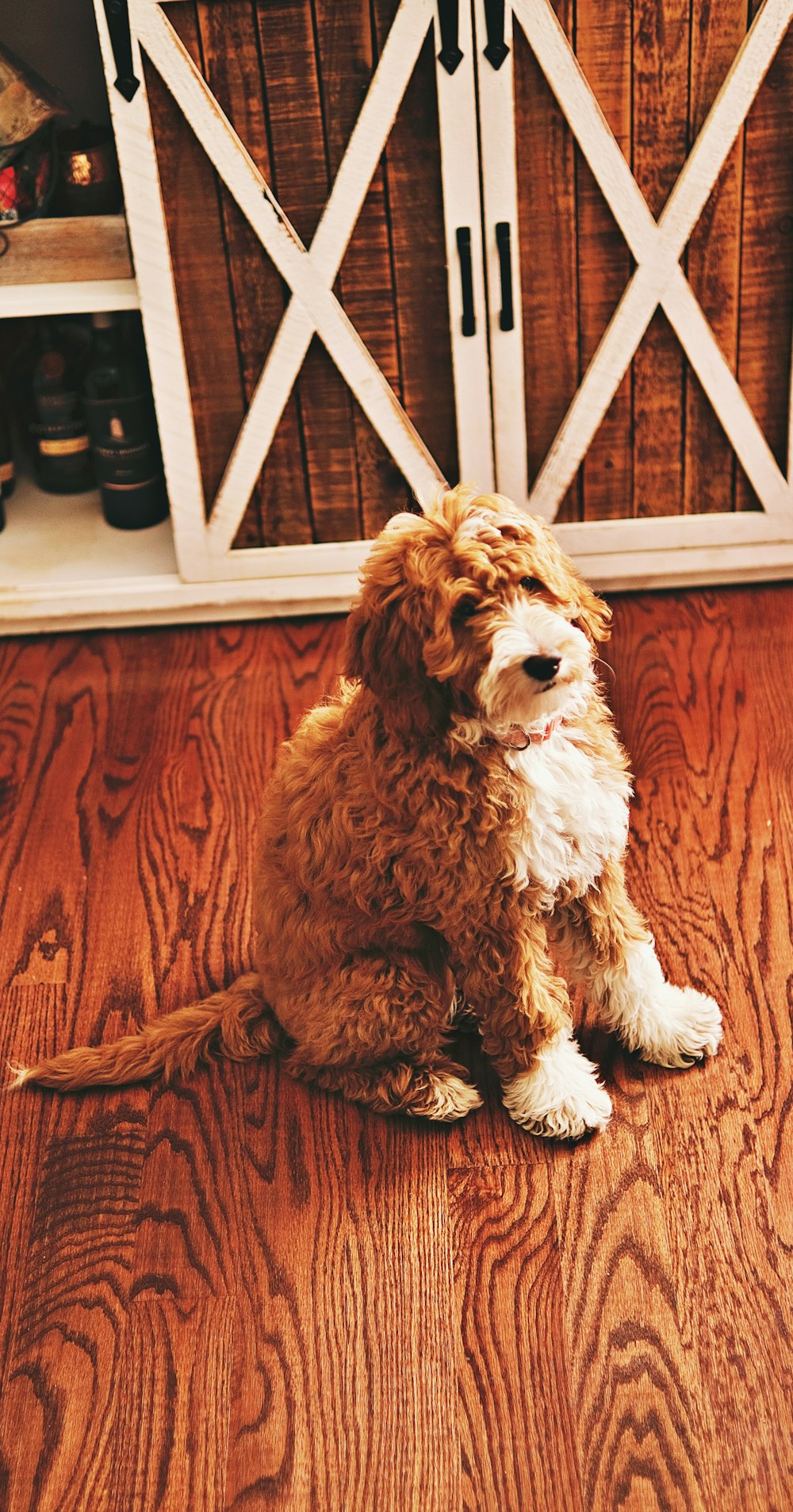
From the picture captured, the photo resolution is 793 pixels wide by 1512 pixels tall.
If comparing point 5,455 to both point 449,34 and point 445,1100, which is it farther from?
point 445,1100

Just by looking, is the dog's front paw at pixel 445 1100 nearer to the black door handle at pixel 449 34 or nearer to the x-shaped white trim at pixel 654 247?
the x-shaped white trim at pixel 654 247

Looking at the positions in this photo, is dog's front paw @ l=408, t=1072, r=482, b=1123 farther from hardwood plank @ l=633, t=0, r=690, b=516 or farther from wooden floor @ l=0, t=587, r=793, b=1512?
hardwood plank @ l=633, t=0, r=690, b=516

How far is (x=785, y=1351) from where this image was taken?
1.55 metres

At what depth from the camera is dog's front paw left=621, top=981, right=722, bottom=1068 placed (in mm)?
1859

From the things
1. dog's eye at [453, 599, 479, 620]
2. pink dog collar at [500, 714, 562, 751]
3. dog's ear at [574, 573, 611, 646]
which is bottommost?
pink dog collar at [500, 714, 562, 751]

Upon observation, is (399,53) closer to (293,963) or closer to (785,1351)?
(293,963)

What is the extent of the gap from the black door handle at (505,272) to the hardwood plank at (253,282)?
0.40 metres

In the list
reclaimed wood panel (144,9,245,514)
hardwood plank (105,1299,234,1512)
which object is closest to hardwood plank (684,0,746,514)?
reclaimed wood panel (144,9,245,514)

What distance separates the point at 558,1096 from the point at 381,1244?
0.94 ft

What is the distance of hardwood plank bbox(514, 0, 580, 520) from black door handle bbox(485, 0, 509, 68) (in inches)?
1.1

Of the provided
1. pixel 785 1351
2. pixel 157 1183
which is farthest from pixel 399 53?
pixel 785 1351

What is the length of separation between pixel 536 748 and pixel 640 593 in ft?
4.26

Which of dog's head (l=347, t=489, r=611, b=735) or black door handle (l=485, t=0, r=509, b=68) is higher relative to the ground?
black door handle (l=485, t=0, r=509, b=68)

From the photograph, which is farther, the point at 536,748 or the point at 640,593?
the point at 640,593
